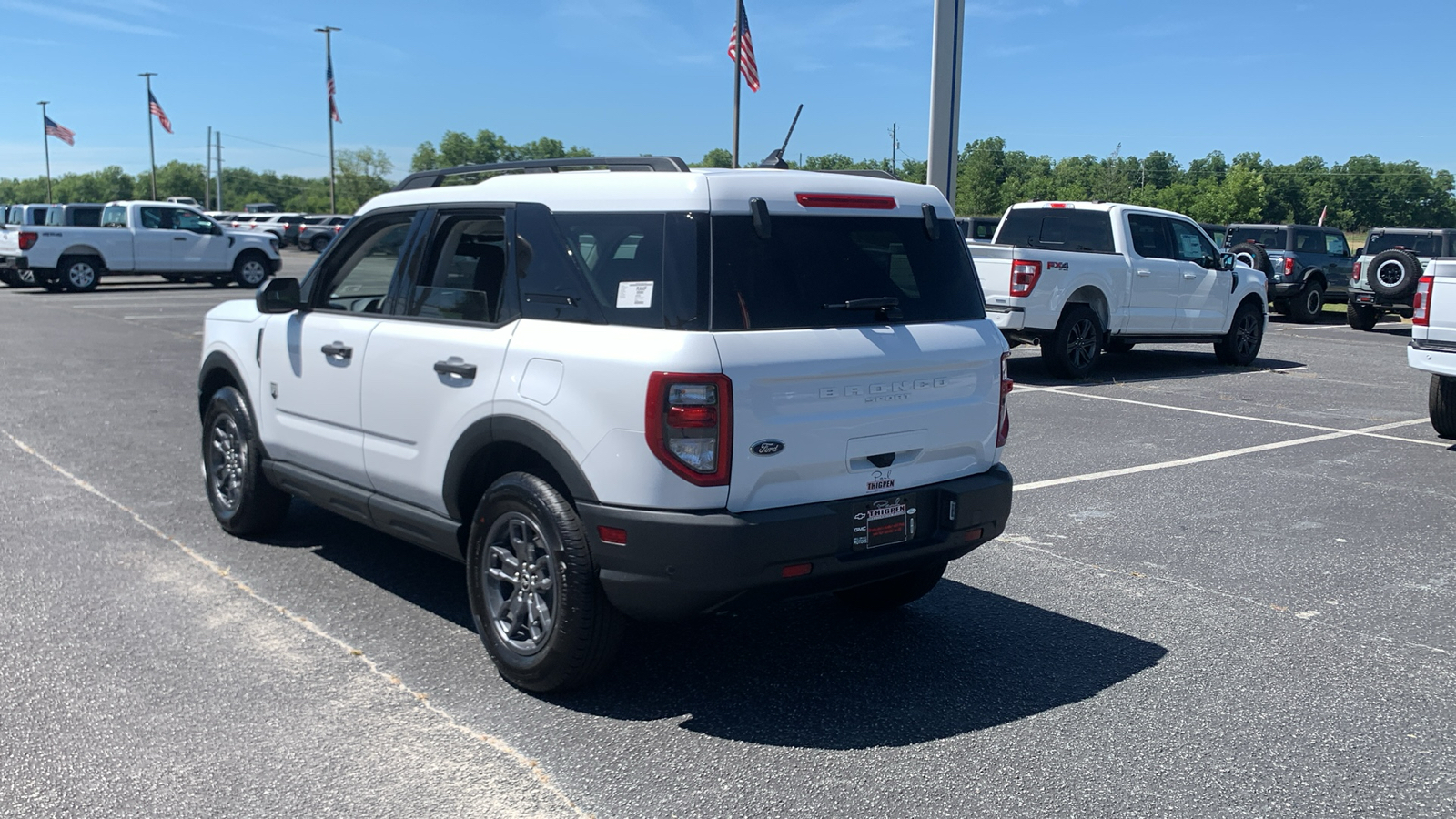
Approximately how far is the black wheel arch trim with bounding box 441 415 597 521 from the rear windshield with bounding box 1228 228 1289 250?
22.1 meters

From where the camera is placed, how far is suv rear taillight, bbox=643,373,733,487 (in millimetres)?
3744

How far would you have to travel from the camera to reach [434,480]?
15.2 feet

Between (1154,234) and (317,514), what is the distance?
10.9 metres

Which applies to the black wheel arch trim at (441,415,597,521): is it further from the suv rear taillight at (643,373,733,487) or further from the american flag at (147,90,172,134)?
the american flag at (147,90,172,134)

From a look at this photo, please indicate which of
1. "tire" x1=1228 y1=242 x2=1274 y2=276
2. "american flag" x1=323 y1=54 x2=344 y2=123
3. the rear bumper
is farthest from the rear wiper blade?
"american flag" x1=323 y1=54 x2=344 y2=123

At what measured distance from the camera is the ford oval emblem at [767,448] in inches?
151

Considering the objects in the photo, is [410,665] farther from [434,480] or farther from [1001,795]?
[1001,795]

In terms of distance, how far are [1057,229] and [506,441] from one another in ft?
37.1

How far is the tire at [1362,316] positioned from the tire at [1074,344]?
1023 centimetres

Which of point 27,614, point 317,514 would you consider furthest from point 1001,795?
point 317,514

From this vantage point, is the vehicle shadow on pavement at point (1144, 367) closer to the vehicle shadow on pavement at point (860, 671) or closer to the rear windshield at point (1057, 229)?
the rear windshield at point (1057, 229)

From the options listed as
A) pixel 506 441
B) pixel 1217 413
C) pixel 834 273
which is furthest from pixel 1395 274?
pixel 506 441

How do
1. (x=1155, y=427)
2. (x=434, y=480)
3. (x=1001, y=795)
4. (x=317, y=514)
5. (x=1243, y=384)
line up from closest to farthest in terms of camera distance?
1. (x=1001, y=795)
2. (x=434, y=480)
3. (x=317, y=514)
4. (x=1155, y=427)
5. (x=1243, y=384)

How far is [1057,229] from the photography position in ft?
46.9
